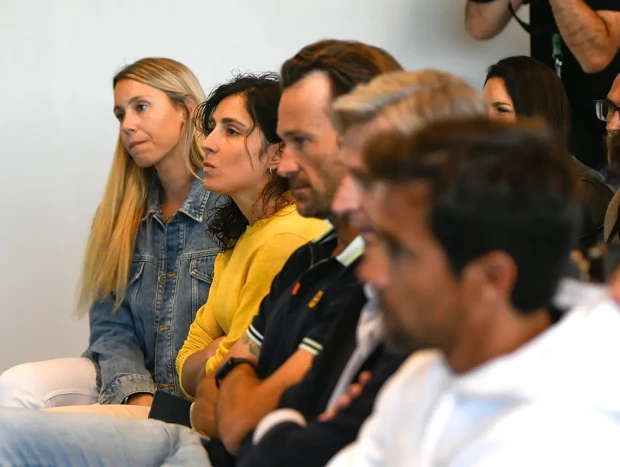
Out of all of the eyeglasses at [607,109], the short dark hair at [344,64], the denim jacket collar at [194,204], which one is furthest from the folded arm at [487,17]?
the short dark hair at [344,64]

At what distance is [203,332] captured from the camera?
6.42 feet

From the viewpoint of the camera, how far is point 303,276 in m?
1.41

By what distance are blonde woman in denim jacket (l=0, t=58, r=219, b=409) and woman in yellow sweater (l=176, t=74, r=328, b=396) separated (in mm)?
199

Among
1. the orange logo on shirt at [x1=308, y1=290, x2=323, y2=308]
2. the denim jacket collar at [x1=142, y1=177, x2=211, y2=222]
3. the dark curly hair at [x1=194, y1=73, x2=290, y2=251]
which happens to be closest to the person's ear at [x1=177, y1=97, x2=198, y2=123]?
the denim jacket collar at [x1=142, y1=177, x2=211, y2=222]

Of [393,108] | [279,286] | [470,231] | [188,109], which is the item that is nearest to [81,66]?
[188,109]

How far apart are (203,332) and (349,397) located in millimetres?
942

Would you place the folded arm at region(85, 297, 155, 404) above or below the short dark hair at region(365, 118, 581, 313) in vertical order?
below

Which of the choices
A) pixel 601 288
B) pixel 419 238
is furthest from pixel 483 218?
pixel 601 288

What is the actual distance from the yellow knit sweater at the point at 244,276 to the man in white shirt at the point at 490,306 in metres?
0.82

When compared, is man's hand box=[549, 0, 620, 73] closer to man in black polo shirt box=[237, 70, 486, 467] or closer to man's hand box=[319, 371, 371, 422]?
man in black polo shirt box=[237, 70, 486, 467]

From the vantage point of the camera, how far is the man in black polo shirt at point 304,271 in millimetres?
1288

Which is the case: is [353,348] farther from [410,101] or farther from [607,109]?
[607,109]

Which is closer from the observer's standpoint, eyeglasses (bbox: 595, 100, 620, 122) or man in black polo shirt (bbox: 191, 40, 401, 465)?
man in black polo shirt (bbox: 191, 40, 401, 465)

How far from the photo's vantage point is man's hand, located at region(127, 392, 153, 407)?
2074 millimetres
